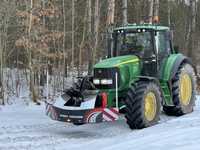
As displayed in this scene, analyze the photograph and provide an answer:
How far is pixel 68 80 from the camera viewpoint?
22141 mm

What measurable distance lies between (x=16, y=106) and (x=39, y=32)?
114 inches

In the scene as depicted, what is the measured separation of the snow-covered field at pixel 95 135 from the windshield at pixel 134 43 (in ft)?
5.46

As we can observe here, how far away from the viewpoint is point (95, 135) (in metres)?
11.0

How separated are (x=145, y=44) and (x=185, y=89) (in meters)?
1.76

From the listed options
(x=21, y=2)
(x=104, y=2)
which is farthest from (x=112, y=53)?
(x=104, y=2)

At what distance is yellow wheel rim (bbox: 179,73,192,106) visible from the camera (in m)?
12.9

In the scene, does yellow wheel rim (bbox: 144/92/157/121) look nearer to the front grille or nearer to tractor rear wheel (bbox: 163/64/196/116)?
the front grille

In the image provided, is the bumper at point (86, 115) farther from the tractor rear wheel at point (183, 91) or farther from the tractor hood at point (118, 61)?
the tractor rear wheel at point (183, 91)

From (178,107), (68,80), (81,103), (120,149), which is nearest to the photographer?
(120,149)

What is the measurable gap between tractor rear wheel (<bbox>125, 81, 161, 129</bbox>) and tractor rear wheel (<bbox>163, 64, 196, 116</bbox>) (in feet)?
3.58

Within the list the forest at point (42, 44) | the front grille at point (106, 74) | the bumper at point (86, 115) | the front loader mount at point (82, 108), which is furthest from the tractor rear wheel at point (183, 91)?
the bumper at point (86, 115)

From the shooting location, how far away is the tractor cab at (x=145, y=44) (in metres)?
12.2

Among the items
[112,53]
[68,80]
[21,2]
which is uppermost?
[21,2]

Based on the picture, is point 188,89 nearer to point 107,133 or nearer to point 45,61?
point 107,133
